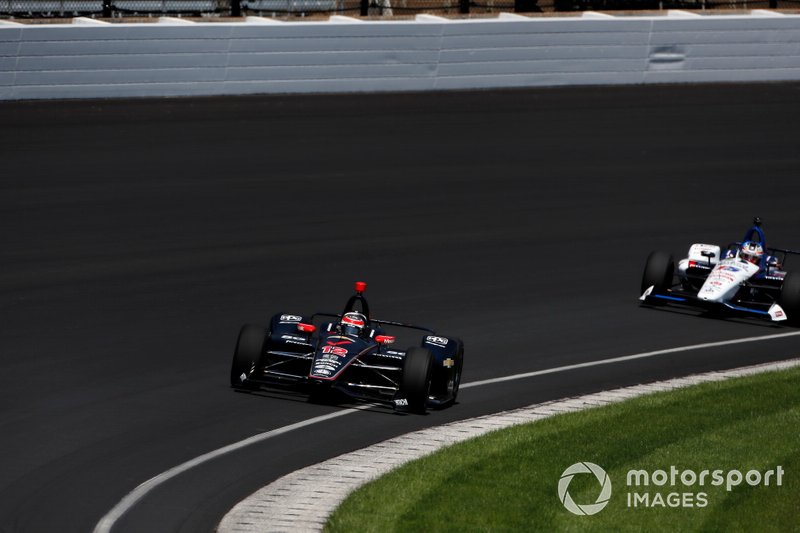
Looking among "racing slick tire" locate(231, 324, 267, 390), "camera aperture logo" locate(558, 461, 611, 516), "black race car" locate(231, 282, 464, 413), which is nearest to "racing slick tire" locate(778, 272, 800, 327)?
"black race car" locate(231, 282, 464, 413)

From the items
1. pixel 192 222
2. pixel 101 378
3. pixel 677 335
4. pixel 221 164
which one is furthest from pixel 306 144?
pixel 101 378

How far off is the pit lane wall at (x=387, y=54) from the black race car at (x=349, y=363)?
1404 cm

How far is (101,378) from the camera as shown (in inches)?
558

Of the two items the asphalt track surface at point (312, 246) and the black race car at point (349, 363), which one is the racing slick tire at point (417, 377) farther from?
the asphalt track surface at point (312, 246)

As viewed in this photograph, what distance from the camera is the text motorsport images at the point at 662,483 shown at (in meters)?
10.8

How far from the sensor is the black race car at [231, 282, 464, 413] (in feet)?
44.4

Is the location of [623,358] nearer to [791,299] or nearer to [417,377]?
[791,299]

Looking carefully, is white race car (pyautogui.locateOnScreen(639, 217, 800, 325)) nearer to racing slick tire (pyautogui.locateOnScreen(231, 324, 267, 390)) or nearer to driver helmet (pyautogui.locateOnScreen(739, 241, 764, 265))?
driver helmet (pyautogui.locateOnScreen(739, 241, 764, 265))

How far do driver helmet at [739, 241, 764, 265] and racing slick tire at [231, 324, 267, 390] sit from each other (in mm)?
7551

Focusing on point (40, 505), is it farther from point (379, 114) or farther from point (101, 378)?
point (379, 114)

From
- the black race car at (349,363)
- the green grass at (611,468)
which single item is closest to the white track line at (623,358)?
the black race car at (349,363)

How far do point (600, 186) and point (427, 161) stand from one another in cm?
328

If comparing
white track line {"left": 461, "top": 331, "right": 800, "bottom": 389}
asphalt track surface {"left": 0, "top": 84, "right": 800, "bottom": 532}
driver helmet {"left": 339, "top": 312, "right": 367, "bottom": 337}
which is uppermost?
driver helmet {"left": 339, "top": 312, "right": 367, "bottom": 337}

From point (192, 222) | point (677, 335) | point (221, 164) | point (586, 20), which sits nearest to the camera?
point (677, 335)
